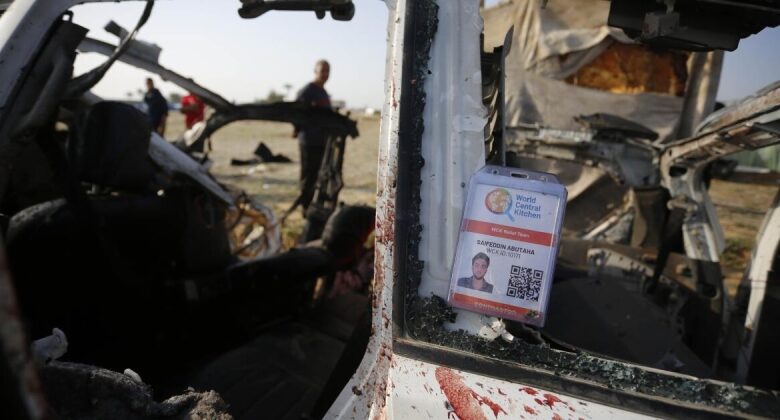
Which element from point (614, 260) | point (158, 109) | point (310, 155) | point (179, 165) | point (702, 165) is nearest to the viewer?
point (702, 165)

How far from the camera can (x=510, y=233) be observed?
102cm

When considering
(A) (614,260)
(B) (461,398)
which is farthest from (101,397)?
(A) (614,260)

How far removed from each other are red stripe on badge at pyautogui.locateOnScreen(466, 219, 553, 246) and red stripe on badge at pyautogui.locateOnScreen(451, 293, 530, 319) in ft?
0.47

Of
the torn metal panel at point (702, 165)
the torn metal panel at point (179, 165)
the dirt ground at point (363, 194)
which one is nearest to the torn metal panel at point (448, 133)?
the torn metal panel at point (702, 165)

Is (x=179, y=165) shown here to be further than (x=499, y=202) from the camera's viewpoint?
Yes

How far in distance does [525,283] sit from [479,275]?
0.10 meters

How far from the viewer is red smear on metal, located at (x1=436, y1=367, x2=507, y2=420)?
0.98m

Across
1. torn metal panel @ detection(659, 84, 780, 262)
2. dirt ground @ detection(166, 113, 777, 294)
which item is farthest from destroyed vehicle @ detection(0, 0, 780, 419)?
dirt ground @ detection(166, 113, 777, 294)

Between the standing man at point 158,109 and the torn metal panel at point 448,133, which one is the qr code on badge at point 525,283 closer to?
the torn metal panel at point 448,133

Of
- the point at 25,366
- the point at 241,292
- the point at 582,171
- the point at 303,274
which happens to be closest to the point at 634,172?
the point at 303,274

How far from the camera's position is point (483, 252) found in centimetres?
Answer: 104

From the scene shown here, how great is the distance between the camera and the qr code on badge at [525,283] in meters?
1.01

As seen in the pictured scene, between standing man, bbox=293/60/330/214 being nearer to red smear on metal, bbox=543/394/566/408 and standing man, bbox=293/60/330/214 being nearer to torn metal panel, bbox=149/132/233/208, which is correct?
torn metal panel, bbox=149/132/233/208

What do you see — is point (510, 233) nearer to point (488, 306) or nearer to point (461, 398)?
point (488, 306)
